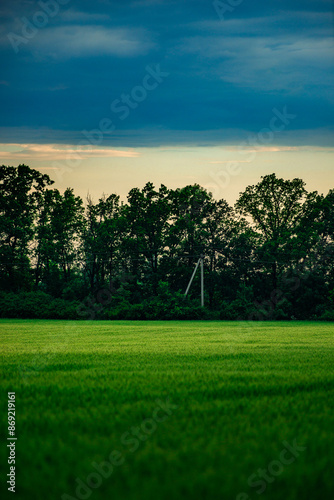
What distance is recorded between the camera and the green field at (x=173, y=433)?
383 cm

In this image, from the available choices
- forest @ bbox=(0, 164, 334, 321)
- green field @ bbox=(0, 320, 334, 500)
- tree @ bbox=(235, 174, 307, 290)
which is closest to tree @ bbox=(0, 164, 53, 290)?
forest @ bbox=(0, 164, 334, 321)

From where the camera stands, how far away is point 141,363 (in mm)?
11773

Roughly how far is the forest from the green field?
159ft

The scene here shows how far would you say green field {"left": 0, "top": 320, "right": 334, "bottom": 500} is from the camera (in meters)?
3.83

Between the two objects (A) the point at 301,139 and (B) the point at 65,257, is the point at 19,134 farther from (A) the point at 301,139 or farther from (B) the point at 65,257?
(B) the point at 65,257

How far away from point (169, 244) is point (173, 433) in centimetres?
6005

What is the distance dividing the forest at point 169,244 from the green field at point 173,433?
48607mm

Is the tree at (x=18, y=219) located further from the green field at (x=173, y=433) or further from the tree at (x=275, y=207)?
the green field at (x=173, y=433)

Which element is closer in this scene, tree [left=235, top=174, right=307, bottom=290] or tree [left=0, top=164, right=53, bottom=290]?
tree [left=0, top=164, right=53, bottom=290]

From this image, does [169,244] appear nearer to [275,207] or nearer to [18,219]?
[275,207]

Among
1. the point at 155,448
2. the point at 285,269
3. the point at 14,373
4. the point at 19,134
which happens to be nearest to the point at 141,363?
the point at 14,373

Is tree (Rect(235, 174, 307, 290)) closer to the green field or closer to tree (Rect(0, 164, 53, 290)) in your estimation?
tree (Rect(0, 164, 53, 290))

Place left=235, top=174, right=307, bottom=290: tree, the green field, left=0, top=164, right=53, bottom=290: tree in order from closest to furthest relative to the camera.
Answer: the green field < left=0, top=164, right=53, bottom=290: tree < left=235, top=174, right=307, bottom=290: tree

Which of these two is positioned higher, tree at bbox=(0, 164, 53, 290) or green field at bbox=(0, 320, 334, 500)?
tree at bbox=(0, 164, 53, 290)
